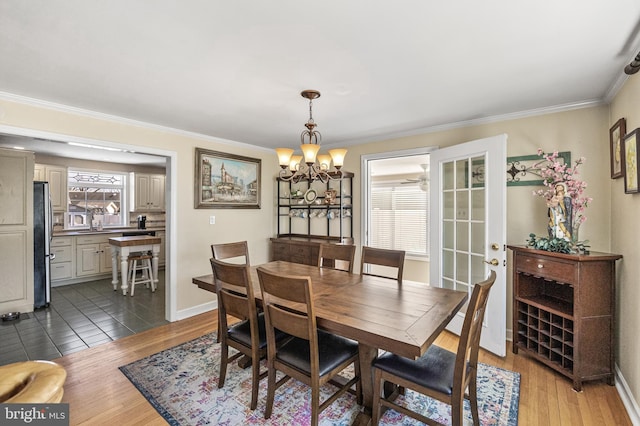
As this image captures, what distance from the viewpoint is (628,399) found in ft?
6.43

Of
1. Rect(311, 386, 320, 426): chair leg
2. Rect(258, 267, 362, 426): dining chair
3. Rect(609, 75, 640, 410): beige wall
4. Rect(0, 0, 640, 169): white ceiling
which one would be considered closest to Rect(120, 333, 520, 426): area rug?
Rect(258, 267, 362, 426): dining chair

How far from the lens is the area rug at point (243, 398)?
1.88m

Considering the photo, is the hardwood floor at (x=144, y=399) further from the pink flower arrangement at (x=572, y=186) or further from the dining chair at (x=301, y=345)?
the pink flower arrangement at (x=572, y=186)

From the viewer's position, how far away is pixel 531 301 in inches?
101

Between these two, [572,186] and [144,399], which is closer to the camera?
[144,399]

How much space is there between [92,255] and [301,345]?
5241 millimetres

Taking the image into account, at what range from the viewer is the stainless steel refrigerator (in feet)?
12.8

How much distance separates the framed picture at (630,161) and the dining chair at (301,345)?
Answer: 6.92ft

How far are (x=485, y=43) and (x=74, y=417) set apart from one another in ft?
11.3

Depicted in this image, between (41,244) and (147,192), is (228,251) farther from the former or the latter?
(147,192)

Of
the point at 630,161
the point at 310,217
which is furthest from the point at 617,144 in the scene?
the point at 310,217

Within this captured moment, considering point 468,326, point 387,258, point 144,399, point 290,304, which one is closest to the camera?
point 468,326

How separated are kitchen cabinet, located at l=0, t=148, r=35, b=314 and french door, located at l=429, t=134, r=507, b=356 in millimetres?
4978

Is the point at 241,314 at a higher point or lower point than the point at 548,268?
lower
